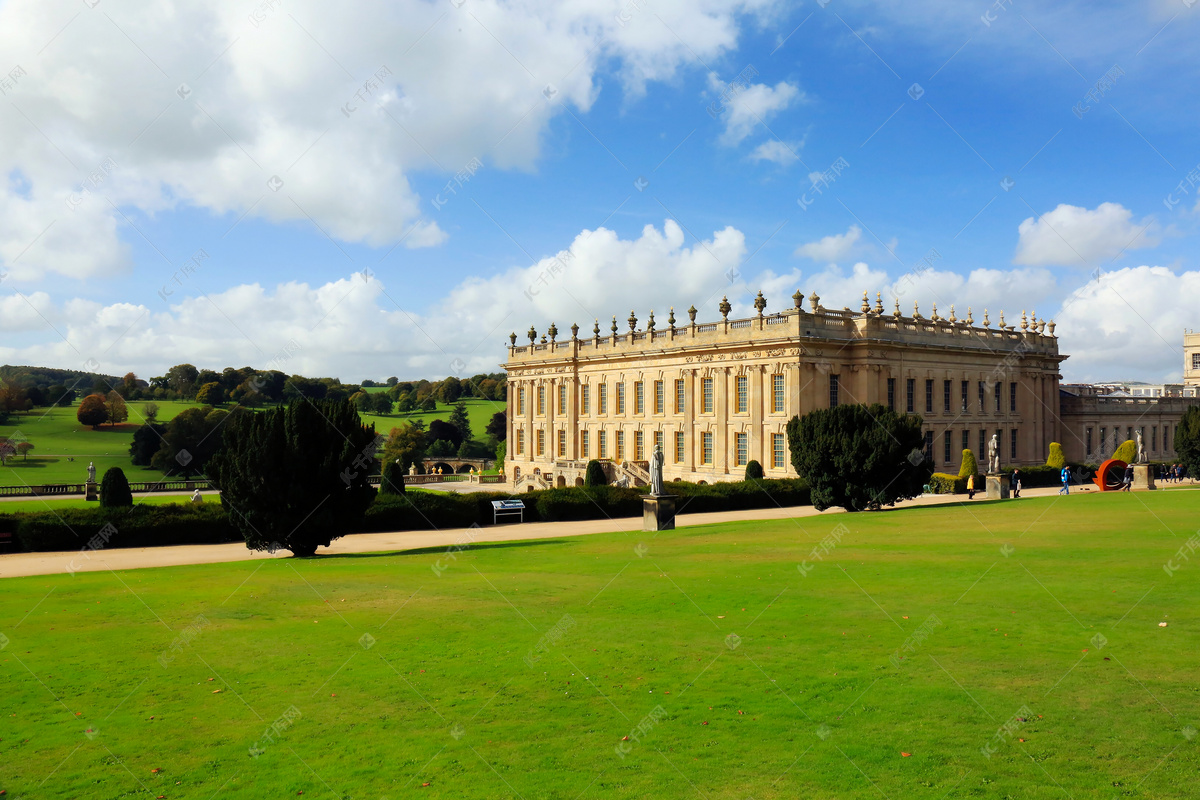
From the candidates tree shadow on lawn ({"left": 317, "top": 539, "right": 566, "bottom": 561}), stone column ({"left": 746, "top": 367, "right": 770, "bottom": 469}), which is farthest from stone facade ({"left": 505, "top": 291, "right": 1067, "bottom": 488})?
tree shadow on lawn ({"left": 317, "top": 539, "right": 566, "bottom": 561})

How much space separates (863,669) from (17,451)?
86.2m

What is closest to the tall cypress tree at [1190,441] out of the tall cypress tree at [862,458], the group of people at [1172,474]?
the group of people at [1172,474]

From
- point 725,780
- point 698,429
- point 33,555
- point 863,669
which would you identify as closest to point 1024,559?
point 863,669

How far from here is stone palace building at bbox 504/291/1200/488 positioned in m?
57.1

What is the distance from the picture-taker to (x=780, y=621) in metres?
→ 15.1

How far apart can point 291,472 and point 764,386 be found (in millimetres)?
36448

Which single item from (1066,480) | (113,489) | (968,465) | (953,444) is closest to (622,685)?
(113,489)

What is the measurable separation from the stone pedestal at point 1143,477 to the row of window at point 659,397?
20.5 m

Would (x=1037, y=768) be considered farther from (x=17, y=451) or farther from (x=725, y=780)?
(x=17, y=451)

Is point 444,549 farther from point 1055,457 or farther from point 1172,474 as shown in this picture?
point 1172,474

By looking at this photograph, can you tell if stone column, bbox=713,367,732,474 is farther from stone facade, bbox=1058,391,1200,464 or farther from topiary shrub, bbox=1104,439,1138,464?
stone facade, bbox=1058,391,1200,464

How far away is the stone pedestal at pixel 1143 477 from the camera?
47.6 m

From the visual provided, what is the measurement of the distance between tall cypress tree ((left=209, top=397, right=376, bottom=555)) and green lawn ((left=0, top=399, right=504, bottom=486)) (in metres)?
53.8

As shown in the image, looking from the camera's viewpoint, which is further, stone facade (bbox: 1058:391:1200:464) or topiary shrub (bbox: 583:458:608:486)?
stone facade (bbox: 1058:391:1200:464)
